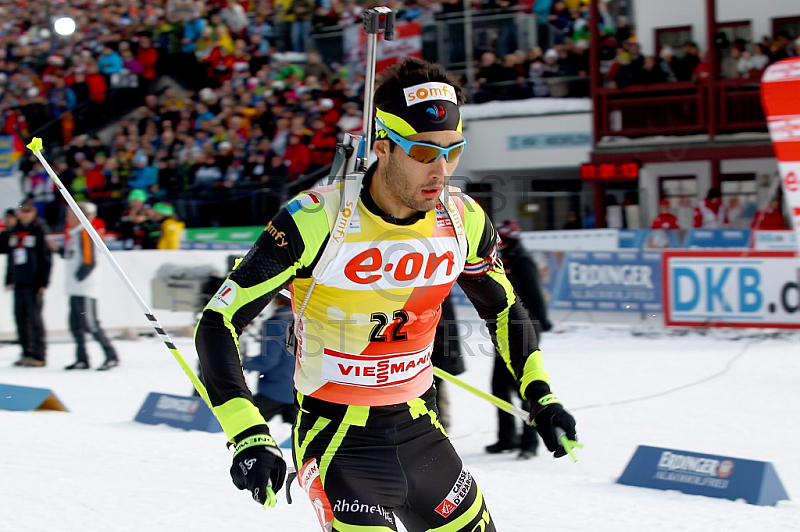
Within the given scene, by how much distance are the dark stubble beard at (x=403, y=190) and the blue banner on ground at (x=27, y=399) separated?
5889mm

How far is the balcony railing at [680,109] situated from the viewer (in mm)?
17312

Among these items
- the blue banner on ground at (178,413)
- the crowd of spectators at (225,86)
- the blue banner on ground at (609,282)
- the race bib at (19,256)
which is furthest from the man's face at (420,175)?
the crowd of spectators at (225,86)

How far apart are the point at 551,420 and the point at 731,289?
907 centimetres

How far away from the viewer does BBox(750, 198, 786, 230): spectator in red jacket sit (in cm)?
1394

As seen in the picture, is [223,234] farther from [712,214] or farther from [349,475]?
[349,475]

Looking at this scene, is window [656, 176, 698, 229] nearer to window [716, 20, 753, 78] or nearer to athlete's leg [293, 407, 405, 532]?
window [716, 20, 753, 78]

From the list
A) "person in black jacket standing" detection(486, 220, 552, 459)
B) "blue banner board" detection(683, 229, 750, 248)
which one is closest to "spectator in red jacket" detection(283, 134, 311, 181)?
"blue banner board" detection(683, 229, 750, 248)

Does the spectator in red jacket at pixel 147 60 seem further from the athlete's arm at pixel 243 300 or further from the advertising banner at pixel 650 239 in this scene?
the athlete's arm at pixel 243 300

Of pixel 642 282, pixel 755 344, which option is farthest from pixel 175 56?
pixel 755 344

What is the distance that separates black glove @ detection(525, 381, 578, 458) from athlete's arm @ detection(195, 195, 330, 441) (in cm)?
86

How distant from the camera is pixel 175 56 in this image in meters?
19.5

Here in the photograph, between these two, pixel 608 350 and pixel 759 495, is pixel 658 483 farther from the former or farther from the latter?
pixel 608 350

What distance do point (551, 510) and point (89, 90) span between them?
56.3 feet

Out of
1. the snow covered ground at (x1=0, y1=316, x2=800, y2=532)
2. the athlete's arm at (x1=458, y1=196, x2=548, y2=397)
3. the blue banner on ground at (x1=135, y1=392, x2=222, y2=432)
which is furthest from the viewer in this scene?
the blue banner on ground at (x1=135, y1=392, x2=222, y2=432)
